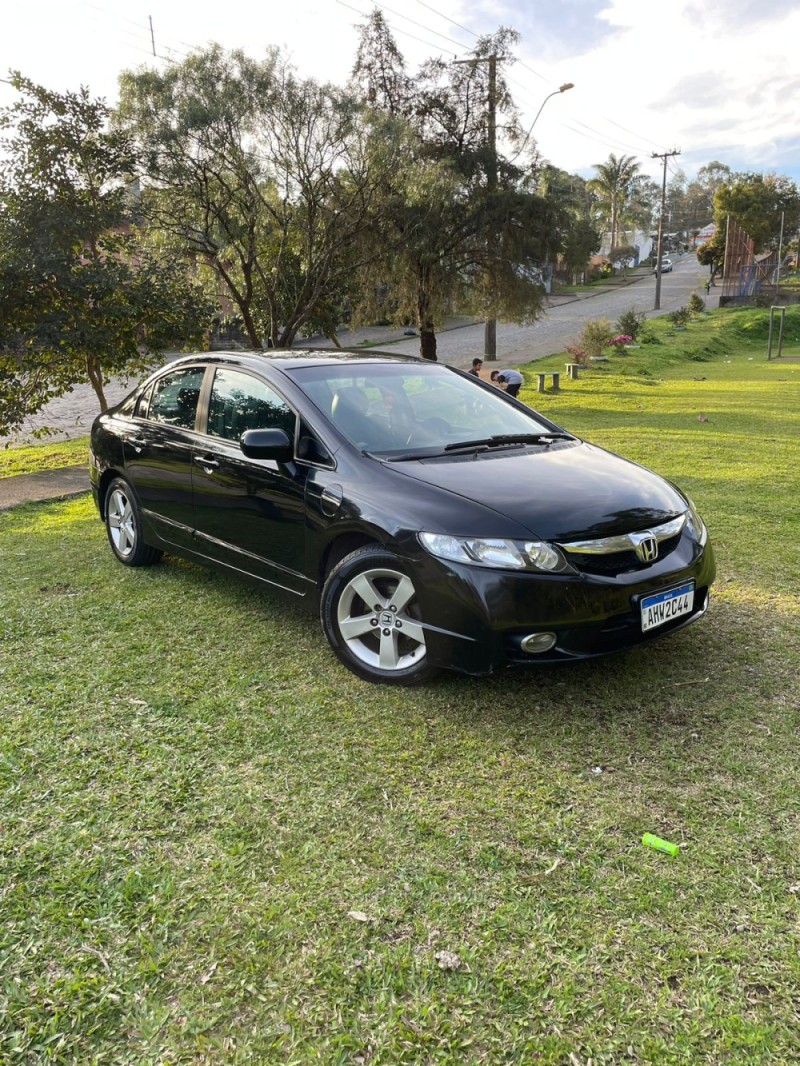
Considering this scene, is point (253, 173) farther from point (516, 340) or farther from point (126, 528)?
point (516, 340)

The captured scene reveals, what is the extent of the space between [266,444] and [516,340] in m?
33.0

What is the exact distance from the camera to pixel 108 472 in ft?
19.1

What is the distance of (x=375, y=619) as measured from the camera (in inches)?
146

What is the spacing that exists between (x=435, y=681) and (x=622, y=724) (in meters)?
0.83

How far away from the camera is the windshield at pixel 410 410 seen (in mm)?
4180

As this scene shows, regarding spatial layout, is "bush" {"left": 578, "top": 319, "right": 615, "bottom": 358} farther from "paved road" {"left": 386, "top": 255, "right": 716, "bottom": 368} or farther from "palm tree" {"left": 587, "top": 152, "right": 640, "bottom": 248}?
"palm tree" {"left": 587, "top": 152, "right": 640, "bottom": 248}

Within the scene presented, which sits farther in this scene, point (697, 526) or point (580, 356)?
point (580, 356)

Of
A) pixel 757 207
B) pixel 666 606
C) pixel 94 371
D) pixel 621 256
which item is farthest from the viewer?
pixel 621 256

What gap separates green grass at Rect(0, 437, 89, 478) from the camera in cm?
1077

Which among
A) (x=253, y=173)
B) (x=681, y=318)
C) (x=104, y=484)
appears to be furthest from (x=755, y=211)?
(x=104, y=484)

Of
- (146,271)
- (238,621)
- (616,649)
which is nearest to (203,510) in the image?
(238,621)

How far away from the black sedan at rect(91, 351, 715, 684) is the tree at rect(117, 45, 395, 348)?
399 inches

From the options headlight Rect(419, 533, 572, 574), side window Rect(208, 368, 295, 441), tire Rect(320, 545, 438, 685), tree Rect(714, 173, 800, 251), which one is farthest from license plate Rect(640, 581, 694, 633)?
tree Rect(714, 173, 800, 251)

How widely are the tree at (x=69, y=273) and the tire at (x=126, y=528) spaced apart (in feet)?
15.3
